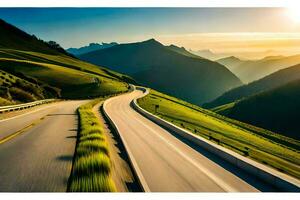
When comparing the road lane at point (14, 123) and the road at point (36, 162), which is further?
the road lane at point (14, 123)

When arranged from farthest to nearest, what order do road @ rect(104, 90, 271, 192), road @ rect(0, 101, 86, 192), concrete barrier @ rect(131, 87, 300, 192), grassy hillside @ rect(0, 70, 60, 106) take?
grassy hillside @ rect(0, 70, 60, 106) → road @ rect(104, 90, 271, 192) → concrete barrier @ rect(131, 87, 300, 192) → road @ rect(0, 101, 86, 192)

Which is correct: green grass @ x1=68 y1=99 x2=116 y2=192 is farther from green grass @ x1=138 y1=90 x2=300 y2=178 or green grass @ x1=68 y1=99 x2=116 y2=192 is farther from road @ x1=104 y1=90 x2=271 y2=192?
green grass @ x1=138 y1=90 x2=300 y2=178

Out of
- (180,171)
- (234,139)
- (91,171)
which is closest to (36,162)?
(91,171)

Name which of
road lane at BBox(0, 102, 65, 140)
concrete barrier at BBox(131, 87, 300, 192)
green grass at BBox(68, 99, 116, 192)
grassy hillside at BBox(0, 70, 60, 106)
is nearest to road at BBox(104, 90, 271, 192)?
concrete barrier at BBox(131, 87, 300, 192)

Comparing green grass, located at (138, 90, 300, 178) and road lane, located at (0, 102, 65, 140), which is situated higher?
road lane, located at (0, 102, 65, 140)

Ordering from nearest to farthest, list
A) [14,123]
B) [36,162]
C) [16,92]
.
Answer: [36,162] < [14,123] < [16,92]

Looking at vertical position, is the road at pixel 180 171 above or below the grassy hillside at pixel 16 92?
above

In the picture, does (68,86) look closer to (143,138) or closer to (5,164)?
(143,138)

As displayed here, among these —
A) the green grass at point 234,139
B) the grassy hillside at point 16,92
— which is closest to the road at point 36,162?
the green grass at point 234,139

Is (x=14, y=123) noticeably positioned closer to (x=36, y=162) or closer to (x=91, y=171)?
(x=36, y=162)

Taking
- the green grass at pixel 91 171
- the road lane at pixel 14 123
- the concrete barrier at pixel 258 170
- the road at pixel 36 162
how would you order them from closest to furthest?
the green grass at pixel 91 171, the road at pixel 36 162, the concrete barrier at pixel 258 170, the road lane at pixel 14 123

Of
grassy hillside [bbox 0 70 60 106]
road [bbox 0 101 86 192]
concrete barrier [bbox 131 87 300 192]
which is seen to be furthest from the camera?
grassy hillside [bbox 0 70 60 106]

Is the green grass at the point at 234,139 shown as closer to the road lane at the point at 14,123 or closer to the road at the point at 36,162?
the road at the point at 36,162
